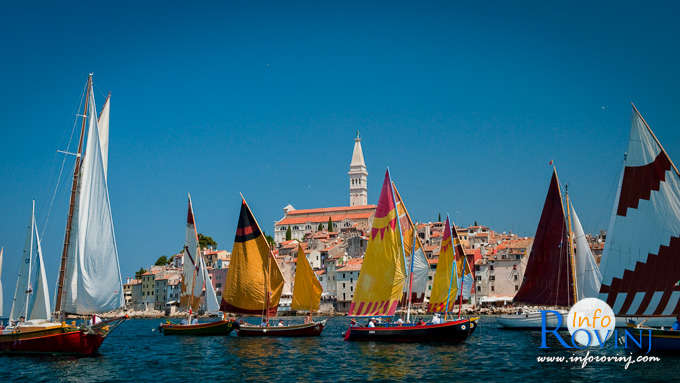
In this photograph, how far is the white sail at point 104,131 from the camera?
108 feet

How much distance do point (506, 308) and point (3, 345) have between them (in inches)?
3202

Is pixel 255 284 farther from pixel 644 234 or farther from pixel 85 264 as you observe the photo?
pixel 644 234

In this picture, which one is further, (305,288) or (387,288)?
(305,288)

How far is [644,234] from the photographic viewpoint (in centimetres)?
2594

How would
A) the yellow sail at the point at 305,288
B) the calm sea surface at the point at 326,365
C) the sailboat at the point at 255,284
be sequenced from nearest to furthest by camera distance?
1. the calm sea surface at the point at 326,365
2. the yellow sail at the point at 305,288
3. the sailboat at the point at 255,284

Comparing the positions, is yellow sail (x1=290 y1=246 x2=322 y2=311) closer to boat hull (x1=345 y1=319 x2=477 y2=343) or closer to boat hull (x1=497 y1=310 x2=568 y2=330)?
boat hull (x1=345 y1=319 x2=477 y2=343)

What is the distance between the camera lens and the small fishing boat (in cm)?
2542

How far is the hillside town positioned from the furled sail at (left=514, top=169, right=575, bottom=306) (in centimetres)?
3512

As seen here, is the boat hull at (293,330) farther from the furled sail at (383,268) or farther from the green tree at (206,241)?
the green tree at (206,241)

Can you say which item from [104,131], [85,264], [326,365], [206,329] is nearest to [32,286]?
[85,264]

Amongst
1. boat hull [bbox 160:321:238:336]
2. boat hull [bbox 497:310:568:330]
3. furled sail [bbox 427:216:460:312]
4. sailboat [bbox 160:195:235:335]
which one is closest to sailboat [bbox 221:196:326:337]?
boat hull [bbox 160:321:238:336]

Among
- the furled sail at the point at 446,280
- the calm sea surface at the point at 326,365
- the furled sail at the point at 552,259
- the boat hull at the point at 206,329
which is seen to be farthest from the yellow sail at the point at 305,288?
the furled sail at the point at 552,259

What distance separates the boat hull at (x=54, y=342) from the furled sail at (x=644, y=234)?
24.5 metres

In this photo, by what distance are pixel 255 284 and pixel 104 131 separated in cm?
1792
